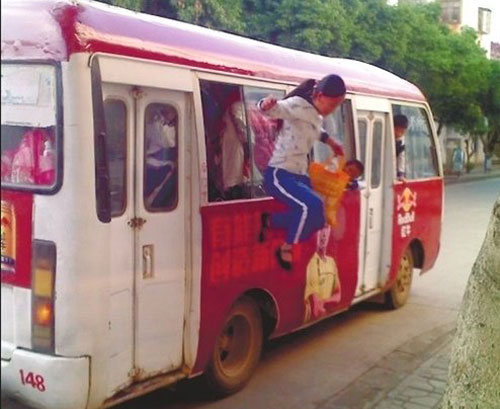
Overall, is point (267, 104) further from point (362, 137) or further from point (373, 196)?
point (373, 196)

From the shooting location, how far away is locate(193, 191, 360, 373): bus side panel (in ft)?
16.2

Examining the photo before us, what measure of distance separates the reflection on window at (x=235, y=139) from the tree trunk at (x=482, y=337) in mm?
1877

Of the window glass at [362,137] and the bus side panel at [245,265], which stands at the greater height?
the window glass at [362,137]

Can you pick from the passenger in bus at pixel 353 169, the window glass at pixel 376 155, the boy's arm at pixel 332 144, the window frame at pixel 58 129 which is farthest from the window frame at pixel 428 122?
the window frame at pixel 58 129

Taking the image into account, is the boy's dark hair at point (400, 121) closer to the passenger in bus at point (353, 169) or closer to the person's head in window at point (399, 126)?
the person's head in window at point (399, 126)

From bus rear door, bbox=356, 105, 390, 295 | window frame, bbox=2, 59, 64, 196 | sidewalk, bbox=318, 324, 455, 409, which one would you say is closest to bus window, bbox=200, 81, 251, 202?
window frame, bbox=2, 59, 64, 196

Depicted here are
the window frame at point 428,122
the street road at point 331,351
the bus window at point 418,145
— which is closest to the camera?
the street road at point 331,351

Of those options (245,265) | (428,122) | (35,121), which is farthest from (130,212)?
(428,122)

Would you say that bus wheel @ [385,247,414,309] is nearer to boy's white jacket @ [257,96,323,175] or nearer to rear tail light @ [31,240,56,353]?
boy's white jacket @ [257,96,323,175]

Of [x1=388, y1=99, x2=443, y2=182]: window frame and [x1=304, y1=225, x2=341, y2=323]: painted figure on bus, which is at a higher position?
[x1=388, y1=99, x2=443, y2=182]: window frame

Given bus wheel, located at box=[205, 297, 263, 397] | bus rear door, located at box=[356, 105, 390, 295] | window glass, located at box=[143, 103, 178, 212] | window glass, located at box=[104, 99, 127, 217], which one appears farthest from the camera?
bus rear door, located at box=[356, 105, 390, 295]

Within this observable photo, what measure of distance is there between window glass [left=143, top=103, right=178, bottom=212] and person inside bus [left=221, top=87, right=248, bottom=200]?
0.58 m

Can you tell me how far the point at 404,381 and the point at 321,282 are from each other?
109 centimetres

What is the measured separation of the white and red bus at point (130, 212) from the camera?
157 inches
